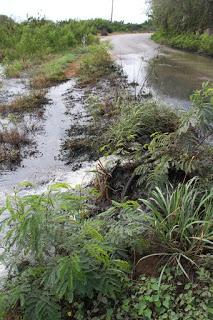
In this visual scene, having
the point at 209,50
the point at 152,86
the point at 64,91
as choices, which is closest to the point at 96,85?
the point at 64,91

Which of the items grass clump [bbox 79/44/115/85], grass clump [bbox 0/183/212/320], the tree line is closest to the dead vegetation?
grass clump [bbox 0/183/212/320]

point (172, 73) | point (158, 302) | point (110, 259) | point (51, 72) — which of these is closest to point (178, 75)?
point (172, 73)

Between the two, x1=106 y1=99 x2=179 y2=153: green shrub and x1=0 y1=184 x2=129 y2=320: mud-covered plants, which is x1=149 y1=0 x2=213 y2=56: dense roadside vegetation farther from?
x1=0 y1=184 x2=129 y2=320: mud-covered plants

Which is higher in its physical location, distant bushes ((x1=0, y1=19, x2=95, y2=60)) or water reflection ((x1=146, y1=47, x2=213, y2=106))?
distant bushes ((x1=0, y1=19, x2=95, y2=60))

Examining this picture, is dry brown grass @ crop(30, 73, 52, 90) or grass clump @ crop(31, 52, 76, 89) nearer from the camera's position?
dry brown grass @ crop(30, 73, 52, 90)

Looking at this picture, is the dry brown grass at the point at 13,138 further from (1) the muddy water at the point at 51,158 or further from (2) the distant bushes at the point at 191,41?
(2) the distant bushes at the point at 191,41

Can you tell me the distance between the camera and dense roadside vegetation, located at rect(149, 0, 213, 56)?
19141mm

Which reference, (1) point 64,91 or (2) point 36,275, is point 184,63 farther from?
(2) point 36,275

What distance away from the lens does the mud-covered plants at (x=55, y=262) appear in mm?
3055

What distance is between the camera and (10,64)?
1695 cm

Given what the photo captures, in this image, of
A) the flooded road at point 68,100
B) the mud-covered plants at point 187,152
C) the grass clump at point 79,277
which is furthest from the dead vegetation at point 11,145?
the grass clump at point 79,277

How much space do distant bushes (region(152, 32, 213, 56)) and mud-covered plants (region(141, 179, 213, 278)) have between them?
1737 cm

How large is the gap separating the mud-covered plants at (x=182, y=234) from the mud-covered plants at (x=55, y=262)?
45cm

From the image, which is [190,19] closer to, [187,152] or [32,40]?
[32,40]
